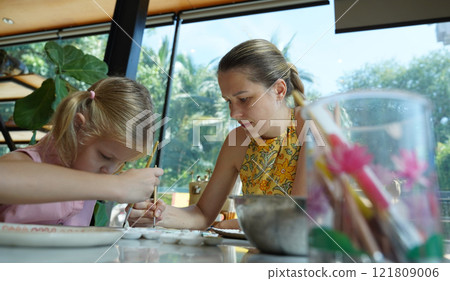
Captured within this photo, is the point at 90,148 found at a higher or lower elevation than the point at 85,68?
lower

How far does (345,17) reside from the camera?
2479mm

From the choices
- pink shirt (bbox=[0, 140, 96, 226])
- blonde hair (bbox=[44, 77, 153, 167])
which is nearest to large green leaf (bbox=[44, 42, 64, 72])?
blonde hair (bbox=[44, 77, 153, 167])

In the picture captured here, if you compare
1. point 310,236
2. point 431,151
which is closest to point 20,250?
point 310,236

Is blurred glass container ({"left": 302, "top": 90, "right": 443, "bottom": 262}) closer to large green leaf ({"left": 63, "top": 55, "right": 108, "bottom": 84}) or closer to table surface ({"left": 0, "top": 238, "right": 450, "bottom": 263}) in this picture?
table surface ({"left": 0, "top": 238, "right": 450, "bottom": 263})

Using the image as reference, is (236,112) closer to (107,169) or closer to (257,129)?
(257,129)

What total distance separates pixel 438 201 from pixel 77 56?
1680 mm

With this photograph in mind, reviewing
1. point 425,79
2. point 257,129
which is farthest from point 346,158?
point 425,79

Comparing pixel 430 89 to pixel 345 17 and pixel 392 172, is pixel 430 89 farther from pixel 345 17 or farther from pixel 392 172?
pixel 392 172

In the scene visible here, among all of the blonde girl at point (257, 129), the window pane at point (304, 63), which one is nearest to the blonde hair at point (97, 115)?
the blonde girl at point (257, 129)

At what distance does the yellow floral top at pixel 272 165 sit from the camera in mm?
1183

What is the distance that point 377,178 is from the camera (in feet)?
0.80

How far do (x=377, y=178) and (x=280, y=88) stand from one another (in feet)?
3.36

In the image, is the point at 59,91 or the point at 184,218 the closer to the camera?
the point at 184,218

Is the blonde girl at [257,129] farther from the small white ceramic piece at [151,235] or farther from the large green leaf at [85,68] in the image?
the large green leaf at [85,68]
